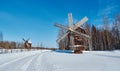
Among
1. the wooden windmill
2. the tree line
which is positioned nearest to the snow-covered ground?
the wooden windmill

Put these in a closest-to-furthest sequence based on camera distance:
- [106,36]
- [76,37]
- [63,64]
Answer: [63,64] < [76,37] < [106,36]

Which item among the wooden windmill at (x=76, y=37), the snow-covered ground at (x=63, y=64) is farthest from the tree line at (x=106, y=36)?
the snow-covered ground at (x=63, y=64)

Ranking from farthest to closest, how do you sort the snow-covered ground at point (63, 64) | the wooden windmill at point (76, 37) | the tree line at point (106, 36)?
the tree line at point (106, 36) < the wooden windmill at point (76, 37) < the snow-covered ground at point (63, 64)

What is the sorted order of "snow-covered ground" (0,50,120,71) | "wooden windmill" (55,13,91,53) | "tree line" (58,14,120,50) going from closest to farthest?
"snow-covered ground" (0,50,120,71) → "wooden windmill" (55,13,91,53) → "tree line" (58,14,120,50)

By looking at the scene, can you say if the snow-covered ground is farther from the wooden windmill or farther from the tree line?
the tree line

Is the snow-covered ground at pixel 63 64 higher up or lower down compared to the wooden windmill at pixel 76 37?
lower down

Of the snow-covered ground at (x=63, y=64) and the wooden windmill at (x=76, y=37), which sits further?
the wooden windmill at (x=76, y=37)

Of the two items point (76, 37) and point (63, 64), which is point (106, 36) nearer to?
point (76, 37)

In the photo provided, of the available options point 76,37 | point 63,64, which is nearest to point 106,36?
point 76,37

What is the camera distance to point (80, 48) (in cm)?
3569

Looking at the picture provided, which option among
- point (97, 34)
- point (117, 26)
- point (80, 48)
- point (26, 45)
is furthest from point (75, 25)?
point (26, 45)

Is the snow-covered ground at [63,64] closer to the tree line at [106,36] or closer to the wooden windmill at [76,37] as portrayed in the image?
the wooden windmill at [76,37]

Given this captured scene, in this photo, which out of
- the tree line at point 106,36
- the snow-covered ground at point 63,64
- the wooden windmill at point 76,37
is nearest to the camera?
the snow-covered ground at point 63,64

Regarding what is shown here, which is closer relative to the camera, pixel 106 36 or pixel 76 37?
pixel 76 37
